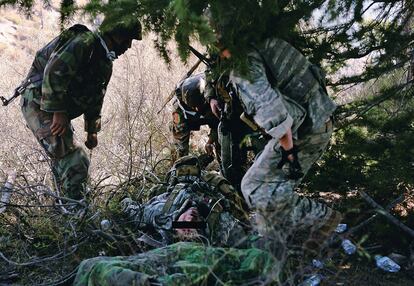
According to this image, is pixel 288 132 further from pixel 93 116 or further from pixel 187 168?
pixel 93 116

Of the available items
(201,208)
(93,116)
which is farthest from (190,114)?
(201,208)

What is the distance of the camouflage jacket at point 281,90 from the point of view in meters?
3.09

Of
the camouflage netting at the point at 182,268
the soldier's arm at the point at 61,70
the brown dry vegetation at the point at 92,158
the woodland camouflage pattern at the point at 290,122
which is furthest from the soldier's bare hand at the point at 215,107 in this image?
the camouflage netting at the point at 182,268

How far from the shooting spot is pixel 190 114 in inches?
198

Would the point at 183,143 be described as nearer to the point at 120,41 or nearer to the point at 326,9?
the point at 120,41

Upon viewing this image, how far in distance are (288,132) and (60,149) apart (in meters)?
2.13

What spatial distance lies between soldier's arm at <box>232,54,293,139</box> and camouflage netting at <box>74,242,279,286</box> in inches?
31.3

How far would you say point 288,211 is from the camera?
3.41m

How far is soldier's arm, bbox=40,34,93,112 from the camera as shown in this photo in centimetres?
419

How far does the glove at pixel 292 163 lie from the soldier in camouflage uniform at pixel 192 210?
38 centimetres

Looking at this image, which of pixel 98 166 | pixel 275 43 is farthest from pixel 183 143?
pixel 275 43

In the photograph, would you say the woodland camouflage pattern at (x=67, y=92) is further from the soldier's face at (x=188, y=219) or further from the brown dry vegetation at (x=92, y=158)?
the soldier's face at (x=188, y=219)

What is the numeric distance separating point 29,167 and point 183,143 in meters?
1.51

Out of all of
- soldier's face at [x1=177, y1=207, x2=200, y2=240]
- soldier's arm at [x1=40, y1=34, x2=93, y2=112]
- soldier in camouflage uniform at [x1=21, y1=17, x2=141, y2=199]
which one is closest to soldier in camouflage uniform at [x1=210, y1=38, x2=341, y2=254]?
soldier's face at [x1=177, y1=207, x2=200, y2=240]
